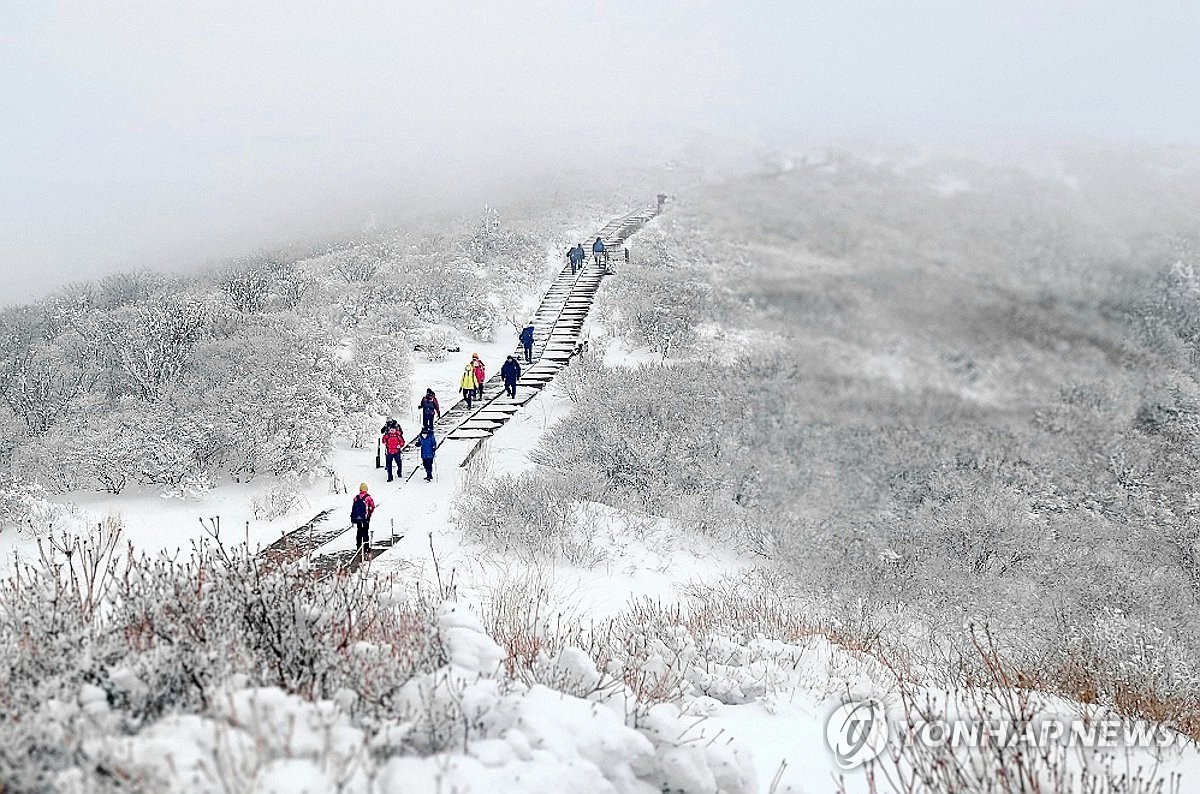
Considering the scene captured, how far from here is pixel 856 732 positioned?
5.30m

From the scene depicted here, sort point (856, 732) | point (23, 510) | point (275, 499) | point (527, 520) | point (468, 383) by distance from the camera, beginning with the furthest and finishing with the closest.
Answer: point (468, 383)
point (275, 499)
point (527, 520)
point (23, 510)
point (856, 732)

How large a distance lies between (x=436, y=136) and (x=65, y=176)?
25077 millimetres

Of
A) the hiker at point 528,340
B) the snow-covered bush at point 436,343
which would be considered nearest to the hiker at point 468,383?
the hiker at point 528,340

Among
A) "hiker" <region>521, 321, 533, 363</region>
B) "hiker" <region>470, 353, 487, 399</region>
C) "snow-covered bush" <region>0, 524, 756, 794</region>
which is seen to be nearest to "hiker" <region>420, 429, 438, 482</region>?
"hiker" <region>470, 353, 487, 399</region>

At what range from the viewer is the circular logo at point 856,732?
5.02 metres

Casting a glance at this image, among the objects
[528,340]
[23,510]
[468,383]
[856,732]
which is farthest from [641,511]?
[23,510]

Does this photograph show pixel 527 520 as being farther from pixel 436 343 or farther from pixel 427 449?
pixel 436 343

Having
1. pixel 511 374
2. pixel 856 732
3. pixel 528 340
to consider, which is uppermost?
pixel 856 732

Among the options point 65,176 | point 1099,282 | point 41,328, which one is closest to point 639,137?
point 65,176

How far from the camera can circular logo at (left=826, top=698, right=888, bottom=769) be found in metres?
5.02

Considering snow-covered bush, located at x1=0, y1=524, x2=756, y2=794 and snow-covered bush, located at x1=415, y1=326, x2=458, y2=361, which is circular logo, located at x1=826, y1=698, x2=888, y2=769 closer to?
snow-covered bush, located at x1=0, y1=524, x2=756, y2=794

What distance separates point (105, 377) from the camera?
51.9 feet

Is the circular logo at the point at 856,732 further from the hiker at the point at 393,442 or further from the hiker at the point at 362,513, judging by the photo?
the hiker at the point at 393,442

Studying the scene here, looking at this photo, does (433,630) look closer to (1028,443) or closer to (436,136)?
(1028,443)
